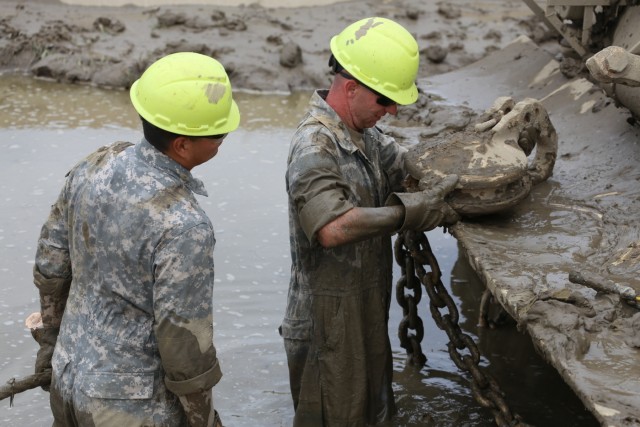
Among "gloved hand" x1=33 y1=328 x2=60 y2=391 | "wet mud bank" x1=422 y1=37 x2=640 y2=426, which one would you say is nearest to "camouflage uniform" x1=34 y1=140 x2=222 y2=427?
"gloved hand" x1=33 y1=328 x2=60 y2=391

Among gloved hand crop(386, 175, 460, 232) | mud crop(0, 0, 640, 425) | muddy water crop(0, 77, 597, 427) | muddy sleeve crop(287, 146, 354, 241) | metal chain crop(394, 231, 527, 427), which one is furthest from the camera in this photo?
muddy water crop(0, 77, 597, 427)

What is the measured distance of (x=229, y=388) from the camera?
194 inches

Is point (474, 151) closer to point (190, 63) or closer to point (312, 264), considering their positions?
point (312, 264)

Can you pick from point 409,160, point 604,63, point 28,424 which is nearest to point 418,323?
point 409,160

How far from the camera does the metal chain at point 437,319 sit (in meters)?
3.79

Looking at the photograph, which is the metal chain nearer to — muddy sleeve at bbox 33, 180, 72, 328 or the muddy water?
the muddy water

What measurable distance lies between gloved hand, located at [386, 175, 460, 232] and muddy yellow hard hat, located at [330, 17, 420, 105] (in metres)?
0.37

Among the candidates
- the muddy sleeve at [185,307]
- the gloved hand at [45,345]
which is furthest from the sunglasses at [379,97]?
the gloved hand at [45,345]

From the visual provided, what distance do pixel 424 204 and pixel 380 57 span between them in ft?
1.91

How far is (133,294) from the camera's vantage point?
8.91 feet

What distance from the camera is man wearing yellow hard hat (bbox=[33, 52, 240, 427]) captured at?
8.63 feet

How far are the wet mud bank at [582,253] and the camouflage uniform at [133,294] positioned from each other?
45.2 inches

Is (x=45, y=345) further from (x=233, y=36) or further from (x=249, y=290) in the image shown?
(x=233, y=36)

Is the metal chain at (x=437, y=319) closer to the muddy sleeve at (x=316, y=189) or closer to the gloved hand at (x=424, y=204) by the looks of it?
the gloved hand at (x=424, y=204)
